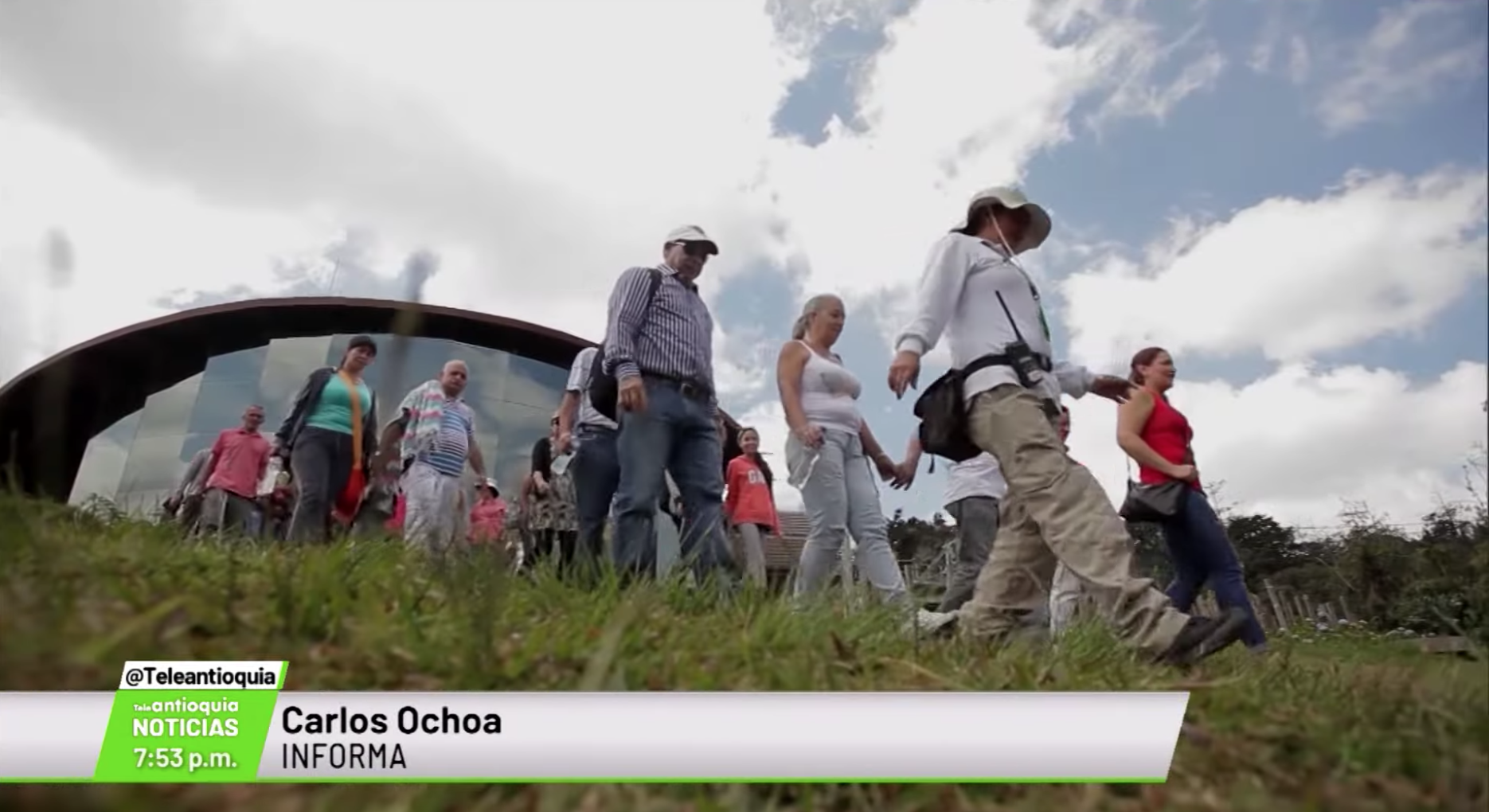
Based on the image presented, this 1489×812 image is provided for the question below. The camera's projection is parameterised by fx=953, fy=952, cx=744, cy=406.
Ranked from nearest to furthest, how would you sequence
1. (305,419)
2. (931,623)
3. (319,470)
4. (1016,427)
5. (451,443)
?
(931,623)
(1016,427)
(319,470)
(305,419)
(451,443)

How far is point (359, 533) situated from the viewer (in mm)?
2621

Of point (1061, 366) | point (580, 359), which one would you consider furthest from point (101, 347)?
point (1061, 366)

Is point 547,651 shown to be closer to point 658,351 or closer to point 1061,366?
point 658,351

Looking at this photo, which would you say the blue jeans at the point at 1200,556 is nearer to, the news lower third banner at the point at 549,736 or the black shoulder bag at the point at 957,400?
the black shoulder bag at the point at 957,400

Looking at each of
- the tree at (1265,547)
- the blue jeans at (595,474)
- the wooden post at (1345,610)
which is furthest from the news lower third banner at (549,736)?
the wooden post at (1345,610)

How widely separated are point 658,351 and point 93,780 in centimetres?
265

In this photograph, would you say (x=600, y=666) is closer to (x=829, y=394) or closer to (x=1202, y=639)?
(x=1202, y=639)

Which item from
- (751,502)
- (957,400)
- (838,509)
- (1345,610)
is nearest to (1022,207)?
(957,400)

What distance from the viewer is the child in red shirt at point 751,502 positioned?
6.36 m

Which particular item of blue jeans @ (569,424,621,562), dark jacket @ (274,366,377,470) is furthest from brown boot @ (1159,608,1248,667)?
dark jacket @ (274,366,377,470)

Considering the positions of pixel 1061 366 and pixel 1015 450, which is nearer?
pixel 1015 450

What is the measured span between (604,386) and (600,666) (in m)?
2.38

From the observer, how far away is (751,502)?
6.45m

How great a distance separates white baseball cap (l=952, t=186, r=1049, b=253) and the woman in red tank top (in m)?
0.90
